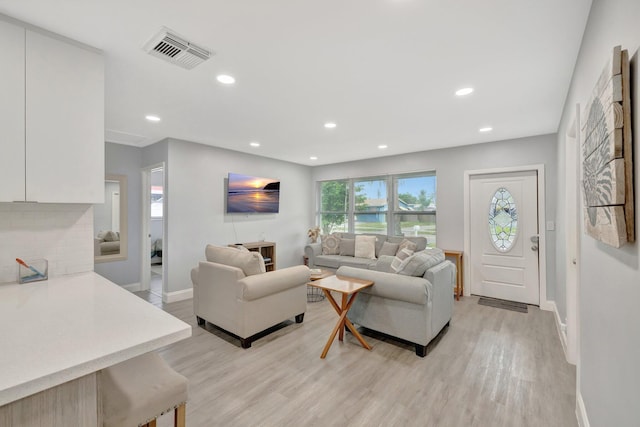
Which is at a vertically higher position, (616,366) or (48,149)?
(48,149)

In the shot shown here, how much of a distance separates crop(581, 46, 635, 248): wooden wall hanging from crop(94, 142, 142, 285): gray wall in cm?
566

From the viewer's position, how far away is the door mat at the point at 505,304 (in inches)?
158

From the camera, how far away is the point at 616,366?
1.13 m

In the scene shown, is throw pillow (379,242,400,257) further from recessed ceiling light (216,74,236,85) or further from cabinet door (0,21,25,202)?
cabinet door (0,21,25,202)

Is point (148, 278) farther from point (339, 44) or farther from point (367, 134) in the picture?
point (339, 44)

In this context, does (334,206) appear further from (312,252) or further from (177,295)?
(177,295)

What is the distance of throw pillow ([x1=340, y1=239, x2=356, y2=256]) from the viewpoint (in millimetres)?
5688

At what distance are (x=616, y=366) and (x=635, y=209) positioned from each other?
0.66 metres

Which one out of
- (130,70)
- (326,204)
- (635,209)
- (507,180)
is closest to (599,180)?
(635,209)

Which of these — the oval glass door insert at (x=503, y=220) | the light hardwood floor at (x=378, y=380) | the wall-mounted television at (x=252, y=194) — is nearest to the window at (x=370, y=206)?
the wall-mounted television at (x=252, y=194)

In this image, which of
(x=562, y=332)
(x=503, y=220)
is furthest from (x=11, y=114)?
(x=503, y=220)

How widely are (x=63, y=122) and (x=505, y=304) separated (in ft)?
17.6

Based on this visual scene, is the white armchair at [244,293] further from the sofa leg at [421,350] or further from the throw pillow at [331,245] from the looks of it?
the throw pillow at [331,245]

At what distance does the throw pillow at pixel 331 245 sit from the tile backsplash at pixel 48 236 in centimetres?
427
